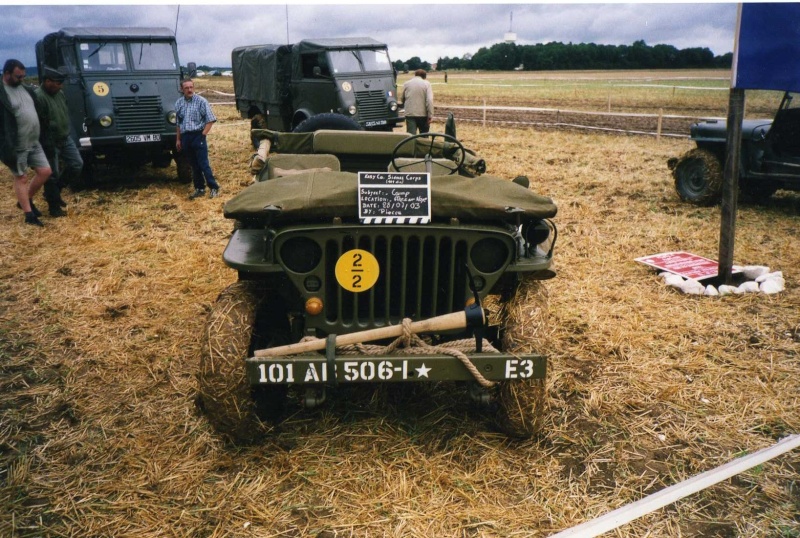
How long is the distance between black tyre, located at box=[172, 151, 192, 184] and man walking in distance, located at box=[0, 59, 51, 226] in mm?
2626

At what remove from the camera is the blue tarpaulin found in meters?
4.81

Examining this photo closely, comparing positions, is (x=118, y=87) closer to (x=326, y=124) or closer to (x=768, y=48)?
(x=326, y=124)

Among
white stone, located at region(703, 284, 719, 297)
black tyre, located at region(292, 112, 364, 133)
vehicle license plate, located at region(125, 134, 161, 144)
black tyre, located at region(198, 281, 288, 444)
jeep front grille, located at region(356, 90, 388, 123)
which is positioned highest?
jeep front grille, located at region(356, 90, 388, 123)

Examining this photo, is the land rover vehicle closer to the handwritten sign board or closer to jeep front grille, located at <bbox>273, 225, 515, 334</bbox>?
jeep front grille, located at <bbox>273, 225, 515, 334</bbox>

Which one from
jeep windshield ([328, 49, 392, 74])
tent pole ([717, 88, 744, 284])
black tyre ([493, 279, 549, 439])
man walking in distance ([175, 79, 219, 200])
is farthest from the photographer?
jeep windshield ([328, 49, 392, 74])

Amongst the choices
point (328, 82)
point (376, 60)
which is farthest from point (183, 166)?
point (376, 60)

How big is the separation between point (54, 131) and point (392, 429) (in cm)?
684

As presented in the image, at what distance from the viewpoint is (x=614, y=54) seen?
61062 mm

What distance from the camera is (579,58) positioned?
218 feet

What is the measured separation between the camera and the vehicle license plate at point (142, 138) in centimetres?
939

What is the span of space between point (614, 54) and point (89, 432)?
66136mm

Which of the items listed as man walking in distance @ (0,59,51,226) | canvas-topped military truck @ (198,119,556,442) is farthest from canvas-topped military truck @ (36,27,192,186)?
canvas-topped military truck @ (198,119,556,442)

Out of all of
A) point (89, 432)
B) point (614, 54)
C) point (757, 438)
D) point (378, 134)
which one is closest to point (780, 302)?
point (757, 438)

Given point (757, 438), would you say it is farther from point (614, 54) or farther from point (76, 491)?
point (614, 54)
